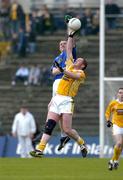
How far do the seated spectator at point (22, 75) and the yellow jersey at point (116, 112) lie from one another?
57.9 ft

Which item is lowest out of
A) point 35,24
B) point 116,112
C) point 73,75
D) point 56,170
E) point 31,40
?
point 31,40

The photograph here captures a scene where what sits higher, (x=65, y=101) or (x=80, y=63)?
(x=80, y=63)

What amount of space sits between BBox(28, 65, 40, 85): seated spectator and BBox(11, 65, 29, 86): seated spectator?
0.57 ft

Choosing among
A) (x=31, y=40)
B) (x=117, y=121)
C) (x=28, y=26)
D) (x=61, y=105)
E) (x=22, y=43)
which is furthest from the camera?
(x=28, y=26)

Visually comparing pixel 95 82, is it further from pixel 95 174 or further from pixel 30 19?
pixel 95 174

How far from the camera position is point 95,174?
840 inches

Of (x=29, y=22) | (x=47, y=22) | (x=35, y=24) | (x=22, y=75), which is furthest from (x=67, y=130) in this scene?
(x=29, y=22)

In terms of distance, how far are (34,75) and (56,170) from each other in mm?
20404

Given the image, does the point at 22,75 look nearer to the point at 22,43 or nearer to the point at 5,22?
the point at 22,43

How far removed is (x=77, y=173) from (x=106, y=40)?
56.7ft

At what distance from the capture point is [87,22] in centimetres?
4128

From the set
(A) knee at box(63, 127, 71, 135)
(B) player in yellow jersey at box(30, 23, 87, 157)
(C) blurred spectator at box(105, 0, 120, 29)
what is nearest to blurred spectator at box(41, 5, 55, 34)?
(C) blurred spectator at box(105, 0, 120, 29)

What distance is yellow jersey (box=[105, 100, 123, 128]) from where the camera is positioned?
80.8 feet

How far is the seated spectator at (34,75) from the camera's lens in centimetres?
4225
